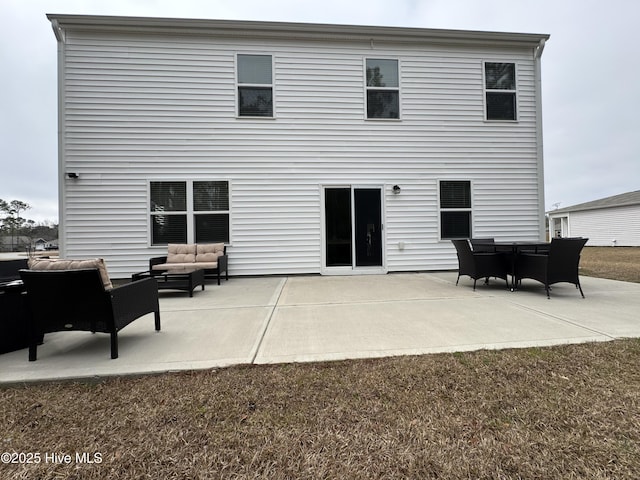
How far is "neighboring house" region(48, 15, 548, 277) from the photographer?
698 centimetres

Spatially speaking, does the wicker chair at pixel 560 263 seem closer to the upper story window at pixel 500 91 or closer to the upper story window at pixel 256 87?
the upper story window at pixel 500 91

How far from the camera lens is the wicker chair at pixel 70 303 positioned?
7.98ft

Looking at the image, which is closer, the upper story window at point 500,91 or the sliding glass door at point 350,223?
the sliding glass door at point 350,223

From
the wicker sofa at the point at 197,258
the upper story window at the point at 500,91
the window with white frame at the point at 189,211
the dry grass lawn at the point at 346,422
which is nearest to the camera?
the dry grass lawn at the point at 346,422

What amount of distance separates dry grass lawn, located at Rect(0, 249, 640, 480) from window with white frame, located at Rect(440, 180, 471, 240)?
18.4 ft

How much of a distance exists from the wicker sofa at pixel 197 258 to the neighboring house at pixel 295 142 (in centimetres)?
49

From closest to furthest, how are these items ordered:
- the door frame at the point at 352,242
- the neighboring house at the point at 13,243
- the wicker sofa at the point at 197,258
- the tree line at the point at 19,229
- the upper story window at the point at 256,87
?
the wicker sofa at the point at 197,258
the upper story window at the point at 256,87
the door frame at the point at 352,242
the tree line at the point at 19,229
the neighboring house at the point at 13,243

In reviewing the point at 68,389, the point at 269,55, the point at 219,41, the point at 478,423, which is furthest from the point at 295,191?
the point at 478,423

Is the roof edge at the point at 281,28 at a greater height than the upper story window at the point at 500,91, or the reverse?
the roof edge at the point at 281,28

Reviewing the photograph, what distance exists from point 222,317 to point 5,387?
1.95 metres

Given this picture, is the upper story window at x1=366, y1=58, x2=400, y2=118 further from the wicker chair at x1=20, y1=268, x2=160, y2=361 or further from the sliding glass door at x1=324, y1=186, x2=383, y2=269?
the wicker chair at x1=20, y1=268, x2=160, y2=361

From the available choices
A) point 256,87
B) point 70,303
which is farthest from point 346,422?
point 256,87

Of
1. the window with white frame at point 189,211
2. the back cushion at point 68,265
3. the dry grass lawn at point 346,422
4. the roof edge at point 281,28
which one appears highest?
the roof edge at point 281,28

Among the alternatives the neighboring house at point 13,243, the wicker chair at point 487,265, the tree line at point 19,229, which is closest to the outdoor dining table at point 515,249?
the wicker chair at point 487,265
